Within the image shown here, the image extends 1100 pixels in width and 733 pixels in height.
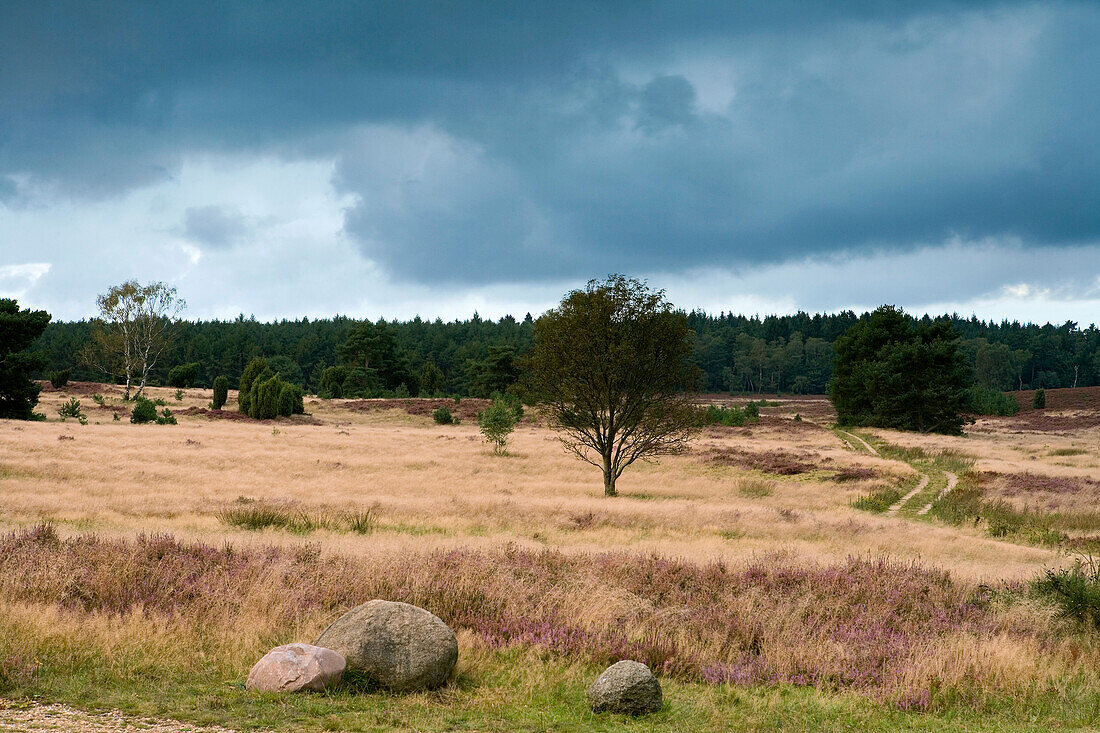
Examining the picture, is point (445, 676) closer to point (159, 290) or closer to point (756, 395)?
point (159, 290)

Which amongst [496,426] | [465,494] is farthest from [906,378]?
[465,494]

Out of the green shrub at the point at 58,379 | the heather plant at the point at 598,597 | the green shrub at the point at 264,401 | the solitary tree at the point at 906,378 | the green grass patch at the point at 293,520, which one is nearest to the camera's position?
the heather plant at the point at 598,597

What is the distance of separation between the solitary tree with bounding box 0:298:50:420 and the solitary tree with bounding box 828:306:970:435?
69.4 metres

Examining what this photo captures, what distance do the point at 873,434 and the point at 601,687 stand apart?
63.3m

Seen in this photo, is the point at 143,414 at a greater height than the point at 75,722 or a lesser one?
greater

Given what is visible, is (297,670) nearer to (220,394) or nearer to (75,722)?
(75,722)

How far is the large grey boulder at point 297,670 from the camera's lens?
24.2 ft

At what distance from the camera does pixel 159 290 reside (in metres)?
74.3

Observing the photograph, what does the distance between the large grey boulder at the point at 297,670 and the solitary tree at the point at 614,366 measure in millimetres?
22509

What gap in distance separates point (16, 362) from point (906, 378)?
72.3m

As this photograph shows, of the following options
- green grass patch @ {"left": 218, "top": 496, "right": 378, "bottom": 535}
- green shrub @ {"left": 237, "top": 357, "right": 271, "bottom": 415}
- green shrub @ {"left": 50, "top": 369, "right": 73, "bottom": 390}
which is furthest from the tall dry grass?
green shrub @ {"left": 50, "top": 369, "right": 73, "bottom": 390}

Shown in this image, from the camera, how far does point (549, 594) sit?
11.4 metres

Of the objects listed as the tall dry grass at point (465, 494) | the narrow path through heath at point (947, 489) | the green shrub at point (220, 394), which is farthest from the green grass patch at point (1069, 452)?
the green shrub at point (220, 394)

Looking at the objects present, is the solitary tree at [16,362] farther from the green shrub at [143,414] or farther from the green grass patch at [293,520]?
the green grass patch at [293,520]
